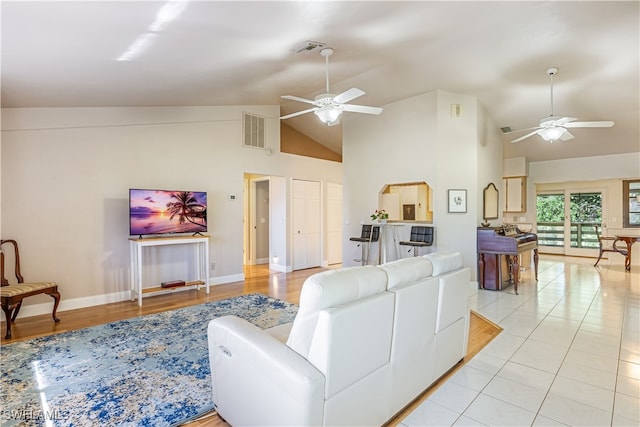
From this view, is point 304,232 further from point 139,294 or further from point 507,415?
point 507,415

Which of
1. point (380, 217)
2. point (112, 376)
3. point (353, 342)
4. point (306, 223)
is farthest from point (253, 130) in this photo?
point (353, 342)

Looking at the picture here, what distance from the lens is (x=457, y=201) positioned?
5598 millimetres

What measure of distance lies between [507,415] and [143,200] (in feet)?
15.7

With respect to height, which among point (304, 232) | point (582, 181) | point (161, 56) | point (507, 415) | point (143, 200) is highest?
point (161, 56)

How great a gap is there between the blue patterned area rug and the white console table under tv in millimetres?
889

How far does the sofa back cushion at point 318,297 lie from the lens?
5.17ft

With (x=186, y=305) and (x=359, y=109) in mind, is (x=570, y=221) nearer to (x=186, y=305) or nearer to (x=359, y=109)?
(x=359, y=109)

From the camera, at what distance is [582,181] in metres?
8.66

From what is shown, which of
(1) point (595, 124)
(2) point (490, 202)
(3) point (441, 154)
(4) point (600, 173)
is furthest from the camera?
(4) point (600, 173)

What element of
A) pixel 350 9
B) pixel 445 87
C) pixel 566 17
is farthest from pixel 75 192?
pixel 566 17

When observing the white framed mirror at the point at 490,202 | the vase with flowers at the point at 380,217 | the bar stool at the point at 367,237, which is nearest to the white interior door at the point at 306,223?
the bar stool at the point at 367,237

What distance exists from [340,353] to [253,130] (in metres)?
5.41

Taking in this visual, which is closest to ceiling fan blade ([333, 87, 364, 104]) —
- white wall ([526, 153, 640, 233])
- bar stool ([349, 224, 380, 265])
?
bar stool ([349, 224, 380, 265])

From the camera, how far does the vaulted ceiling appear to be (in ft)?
8.44
